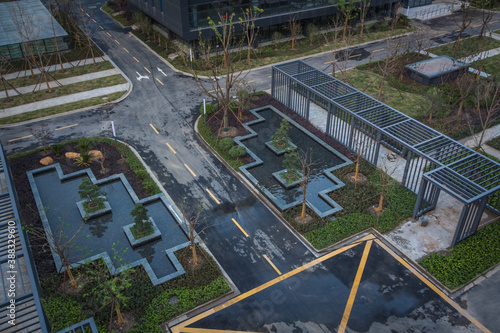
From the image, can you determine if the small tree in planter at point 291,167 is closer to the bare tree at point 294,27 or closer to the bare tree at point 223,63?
the bare tree at point 223,63

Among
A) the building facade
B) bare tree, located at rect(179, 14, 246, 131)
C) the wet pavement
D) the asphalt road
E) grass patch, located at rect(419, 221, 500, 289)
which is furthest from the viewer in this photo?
the building facade

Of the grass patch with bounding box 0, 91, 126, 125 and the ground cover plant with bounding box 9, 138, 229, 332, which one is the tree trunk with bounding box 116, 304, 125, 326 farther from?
the grass patch with bounding box 0, 91, 126, 125

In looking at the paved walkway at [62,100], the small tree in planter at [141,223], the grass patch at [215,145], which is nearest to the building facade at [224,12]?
the paved walkway at [62,100]

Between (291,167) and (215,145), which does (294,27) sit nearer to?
(215,145)

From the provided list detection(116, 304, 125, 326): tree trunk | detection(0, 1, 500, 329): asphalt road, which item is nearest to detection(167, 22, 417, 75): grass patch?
detection(0, 1, 500, 329): asphalt road

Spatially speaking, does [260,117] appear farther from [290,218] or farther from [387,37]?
[387,37]

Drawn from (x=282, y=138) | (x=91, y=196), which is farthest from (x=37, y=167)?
(x=282, y=138)
